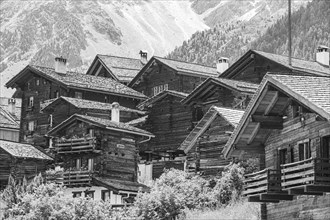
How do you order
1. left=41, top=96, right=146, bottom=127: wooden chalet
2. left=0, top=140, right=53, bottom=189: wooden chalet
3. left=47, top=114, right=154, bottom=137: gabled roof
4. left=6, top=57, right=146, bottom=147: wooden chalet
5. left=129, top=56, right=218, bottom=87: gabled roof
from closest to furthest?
1. left=47, top=114, right=154, bottom=137: gabled roof
2. left=0, top=140, right=53, bottom=189: wooden chalet
3. left=41, top=96, right=146, bottom=127: wooden chalet
4. left=6, top=57, right=146, bottom=147: wooden chalet
5. left=129, top=56, right=218, bottom=87: gabled roof

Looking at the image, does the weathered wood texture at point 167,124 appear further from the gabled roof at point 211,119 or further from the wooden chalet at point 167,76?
the gabled roof at point 211,119

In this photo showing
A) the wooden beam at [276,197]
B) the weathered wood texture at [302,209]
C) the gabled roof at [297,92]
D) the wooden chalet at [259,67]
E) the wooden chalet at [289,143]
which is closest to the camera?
the gabled roof at [297,92]

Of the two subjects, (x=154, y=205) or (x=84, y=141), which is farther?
(x=84, y=141)

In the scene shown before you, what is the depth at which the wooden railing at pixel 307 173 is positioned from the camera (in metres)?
26.1

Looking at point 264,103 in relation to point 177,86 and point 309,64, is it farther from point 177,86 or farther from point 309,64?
point 177,86

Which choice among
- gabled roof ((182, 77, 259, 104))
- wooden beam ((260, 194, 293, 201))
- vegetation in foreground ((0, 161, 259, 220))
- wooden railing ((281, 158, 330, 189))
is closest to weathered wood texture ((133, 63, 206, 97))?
gabled roof ((182, 77, 259, 104))

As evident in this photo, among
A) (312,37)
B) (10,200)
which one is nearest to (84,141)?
(10,200)

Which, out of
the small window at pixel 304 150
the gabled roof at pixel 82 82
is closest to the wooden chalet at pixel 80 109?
the gabled roof at pixel 82 82

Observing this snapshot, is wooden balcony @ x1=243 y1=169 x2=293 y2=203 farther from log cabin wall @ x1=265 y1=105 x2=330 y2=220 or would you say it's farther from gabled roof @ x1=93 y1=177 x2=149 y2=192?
gabled roof @ x1=93 y1=177 x2=149 y2=192

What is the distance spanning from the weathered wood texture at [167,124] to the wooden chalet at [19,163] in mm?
8978

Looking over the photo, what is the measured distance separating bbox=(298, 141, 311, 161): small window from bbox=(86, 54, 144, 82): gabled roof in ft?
165

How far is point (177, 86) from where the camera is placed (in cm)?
7088

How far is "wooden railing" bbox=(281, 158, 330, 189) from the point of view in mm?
26109

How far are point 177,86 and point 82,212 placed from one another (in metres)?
31.3
